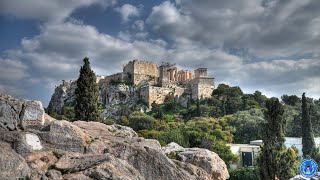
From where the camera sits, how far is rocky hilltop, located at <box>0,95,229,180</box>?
14.6m

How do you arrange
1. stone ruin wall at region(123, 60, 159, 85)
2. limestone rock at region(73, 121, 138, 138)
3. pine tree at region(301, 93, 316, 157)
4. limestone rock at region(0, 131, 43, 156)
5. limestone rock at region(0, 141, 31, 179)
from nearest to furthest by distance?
limestone rock at region(0, 141, 31, 179)
limestone rock at region(0, 131, 43, 156)
limestone rock at region(73, 121, 138, 138)
pine tree at region(301, 93, 316, 157)
stone ruin wall at region(123, 60, 159, 85)

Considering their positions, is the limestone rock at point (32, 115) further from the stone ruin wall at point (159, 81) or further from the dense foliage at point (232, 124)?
the stone ruin wall at point (159, 81)

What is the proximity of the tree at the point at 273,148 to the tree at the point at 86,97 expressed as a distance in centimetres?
1665

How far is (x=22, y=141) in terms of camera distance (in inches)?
625

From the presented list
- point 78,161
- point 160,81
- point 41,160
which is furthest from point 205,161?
point 160,81

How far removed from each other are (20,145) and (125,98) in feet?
358

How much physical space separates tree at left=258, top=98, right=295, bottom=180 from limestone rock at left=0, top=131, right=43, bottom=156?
48.7 feet

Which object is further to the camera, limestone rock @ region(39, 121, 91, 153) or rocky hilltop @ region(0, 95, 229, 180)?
limestone rock @ region(39, 121, 91, 153)

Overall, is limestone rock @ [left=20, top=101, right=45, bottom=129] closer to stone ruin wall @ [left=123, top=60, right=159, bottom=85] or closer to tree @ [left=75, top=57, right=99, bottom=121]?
tree @ [left=75, top=57, right=99, bottom=121]

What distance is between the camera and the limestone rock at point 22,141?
51.4ft

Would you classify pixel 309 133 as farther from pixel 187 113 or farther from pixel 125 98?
pixel 125 98

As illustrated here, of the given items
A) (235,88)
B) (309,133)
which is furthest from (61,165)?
(235,88)

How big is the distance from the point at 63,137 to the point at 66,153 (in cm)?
92

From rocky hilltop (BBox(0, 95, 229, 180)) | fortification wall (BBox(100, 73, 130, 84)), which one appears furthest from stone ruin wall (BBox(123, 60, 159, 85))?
rocky hilltop (BBox(0, 95, 229, 180))
